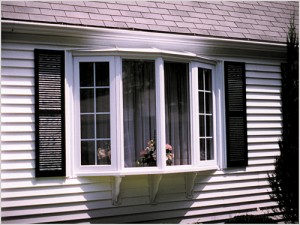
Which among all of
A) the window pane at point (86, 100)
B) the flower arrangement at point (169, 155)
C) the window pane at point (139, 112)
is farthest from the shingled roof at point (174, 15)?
the flower arrangement at point (169, 155)

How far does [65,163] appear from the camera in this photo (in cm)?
632

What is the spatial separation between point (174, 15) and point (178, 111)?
63.8 inches

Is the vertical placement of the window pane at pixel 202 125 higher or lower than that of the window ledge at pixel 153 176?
higher

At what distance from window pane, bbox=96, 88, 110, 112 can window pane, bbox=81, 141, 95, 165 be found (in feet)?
1.61

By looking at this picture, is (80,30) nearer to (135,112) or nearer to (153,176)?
(135,112)

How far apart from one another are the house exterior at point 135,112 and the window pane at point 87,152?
1 centimetres

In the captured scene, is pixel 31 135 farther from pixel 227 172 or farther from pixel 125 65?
pixel 227 172

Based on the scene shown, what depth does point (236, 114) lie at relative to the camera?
765 cm

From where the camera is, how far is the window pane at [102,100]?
6.52m

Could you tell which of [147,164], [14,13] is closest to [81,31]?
[14,13]

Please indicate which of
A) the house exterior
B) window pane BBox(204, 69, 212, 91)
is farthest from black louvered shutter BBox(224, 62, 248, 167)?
window pane BBox(204, 69, 212, 91)

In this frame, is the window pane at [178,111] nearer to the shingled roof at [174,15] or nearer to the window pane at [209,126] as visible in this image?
the window pane at [209,126]

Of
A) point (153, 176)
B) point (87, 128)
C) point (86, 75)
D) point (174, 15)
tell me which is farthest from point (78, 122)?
point (174, 15)

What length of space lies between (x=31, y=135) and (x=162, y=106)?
1872 mm
